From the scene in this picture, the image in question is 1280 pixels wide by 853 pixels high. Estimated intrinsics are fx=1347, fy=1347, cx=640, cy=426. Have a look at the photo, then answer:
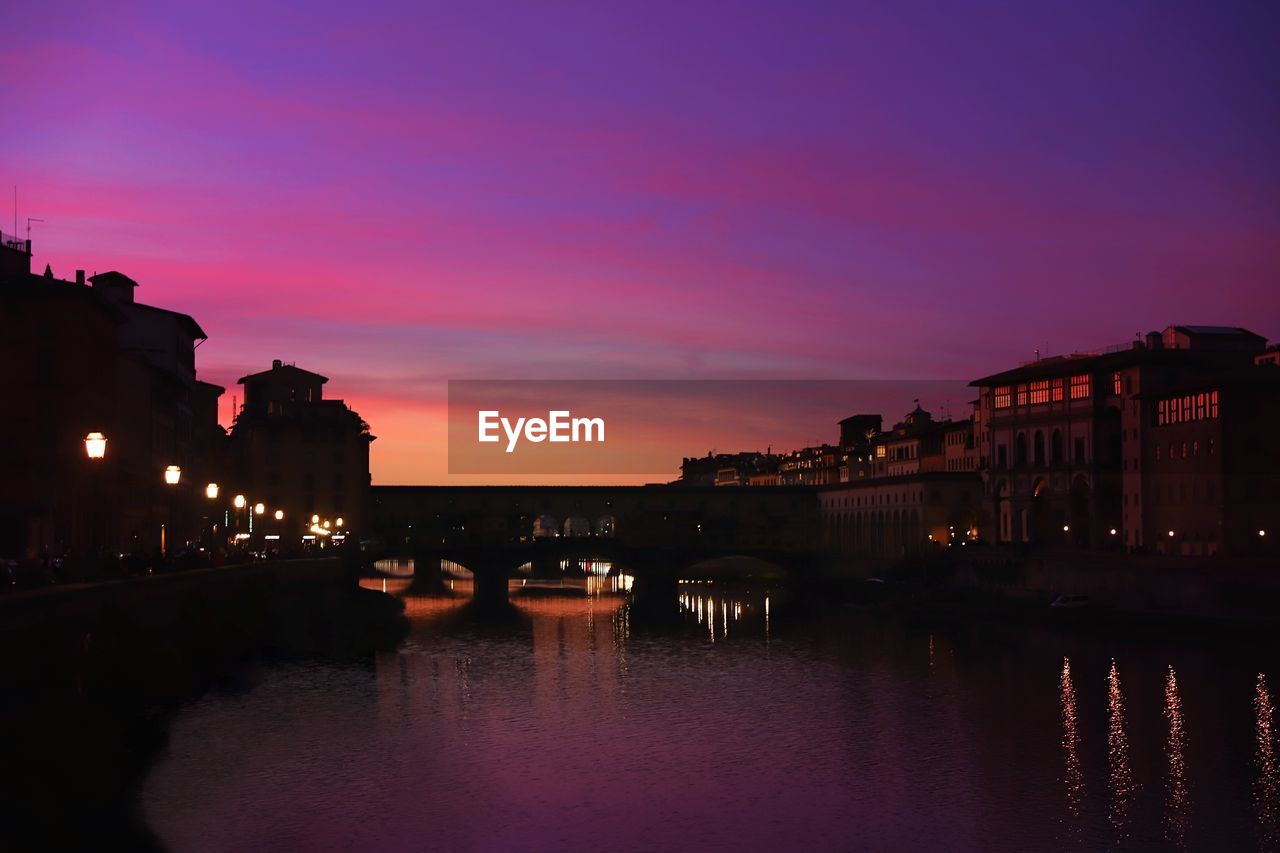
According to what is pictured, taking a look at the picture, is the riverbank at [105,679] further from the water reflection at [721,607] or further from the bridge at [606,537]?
the bridge at [606,537]

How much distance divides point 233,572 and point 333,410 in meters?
96.5

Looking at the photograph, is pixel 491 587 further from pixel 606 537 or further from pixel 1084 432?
pixel 1084 432

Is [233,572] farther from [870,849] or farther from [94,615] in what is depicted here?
[870,849]

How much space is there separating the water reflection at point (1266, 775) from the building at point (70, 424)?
3423 cm

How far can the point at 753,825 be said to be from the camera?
124ft

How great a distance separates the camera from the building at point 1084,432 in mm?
106562

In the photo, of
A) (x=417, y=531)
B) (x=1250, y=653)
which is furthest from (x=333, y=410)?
(x=1250, y=653)

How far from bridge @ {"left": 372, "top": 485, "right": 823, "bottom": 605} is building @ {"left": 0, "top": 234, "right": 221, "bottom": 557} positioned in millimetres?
51077

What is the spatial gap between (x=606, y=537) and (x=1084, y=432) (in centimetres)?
5786

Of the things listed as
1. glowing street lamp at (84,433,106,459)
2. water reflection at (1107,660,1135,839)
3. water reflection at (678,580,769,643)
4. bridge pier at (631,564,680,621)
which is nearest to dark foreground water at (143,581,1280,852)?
water reflection at (1107,660,1135,839)

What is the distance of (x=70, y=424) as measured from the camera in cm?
5931

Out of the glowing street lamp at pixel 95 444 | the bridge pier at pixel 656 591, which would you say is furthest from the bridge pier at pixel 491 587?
the glowing street lamp at pixel 95 444

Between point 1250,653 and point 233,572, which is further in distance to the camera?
point 1250,653

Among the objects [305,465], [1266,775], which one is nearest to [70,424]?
[1266,775]
